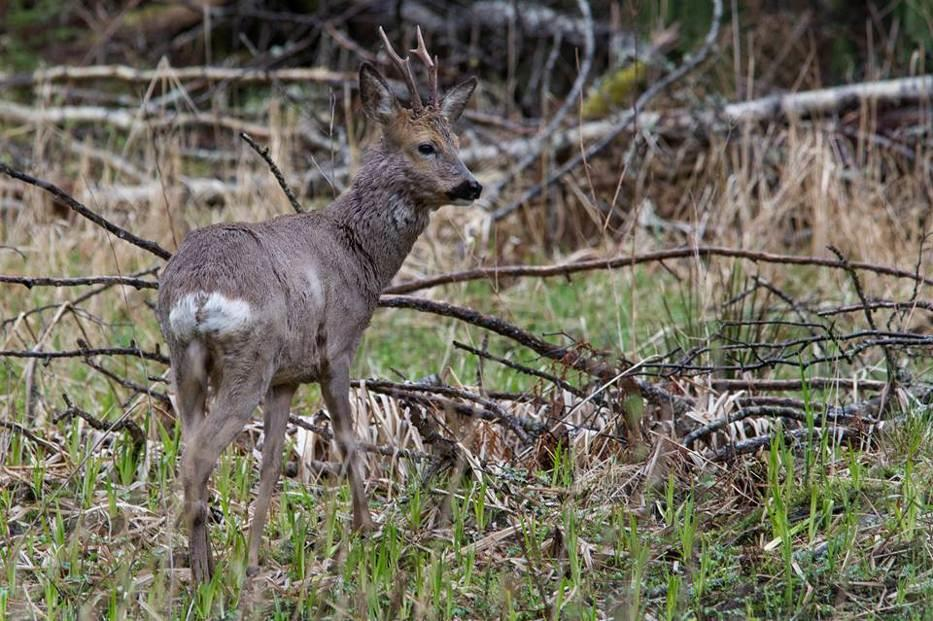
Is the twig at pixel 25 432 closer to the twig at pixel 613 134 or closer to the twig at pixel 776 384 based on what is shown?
the twig at pixel 776 384

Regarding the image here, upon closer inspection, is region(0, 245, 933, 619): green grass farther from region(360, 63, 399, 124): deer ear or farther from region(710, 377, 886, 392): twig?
region(360, 63, 399, 124): deer ear

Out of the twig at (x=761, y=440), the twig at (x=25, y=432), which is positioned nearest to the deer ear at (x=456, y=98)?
the twig at (x=761, y=440)

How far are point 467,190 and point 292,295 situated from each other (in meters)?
0.87

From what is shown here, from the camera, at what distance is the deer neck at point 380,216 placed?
434 cm

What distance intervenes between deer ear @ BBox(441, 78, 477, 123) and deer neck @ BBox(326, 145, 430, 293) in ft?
1.18

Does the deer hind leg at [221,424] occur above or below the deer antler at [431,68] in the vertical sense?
below

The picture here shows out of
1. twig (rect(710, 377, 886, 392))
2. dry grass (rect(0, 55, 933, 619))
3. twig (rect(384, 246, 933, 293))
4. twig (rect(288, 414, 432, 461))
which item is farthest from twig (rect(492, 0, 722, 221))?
twig (rect(288, 414, 432, 461))

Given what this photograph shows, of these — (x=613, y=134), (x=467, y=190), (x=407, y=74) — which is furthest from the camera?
(x=613, y=134)

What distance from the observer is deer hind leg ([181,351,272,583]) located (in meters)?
3.55

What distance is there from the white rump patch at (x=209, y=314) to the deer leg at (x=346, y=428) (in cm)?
59

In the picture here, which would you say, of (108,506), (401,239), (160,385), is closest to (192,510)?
(108,506)

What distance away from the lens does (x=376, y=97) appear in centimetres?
451

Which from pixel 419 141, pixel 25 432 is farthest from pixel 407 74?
pixel 25 432

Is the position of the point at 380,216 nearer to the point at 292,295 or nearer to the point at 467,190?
the point at 467,190
